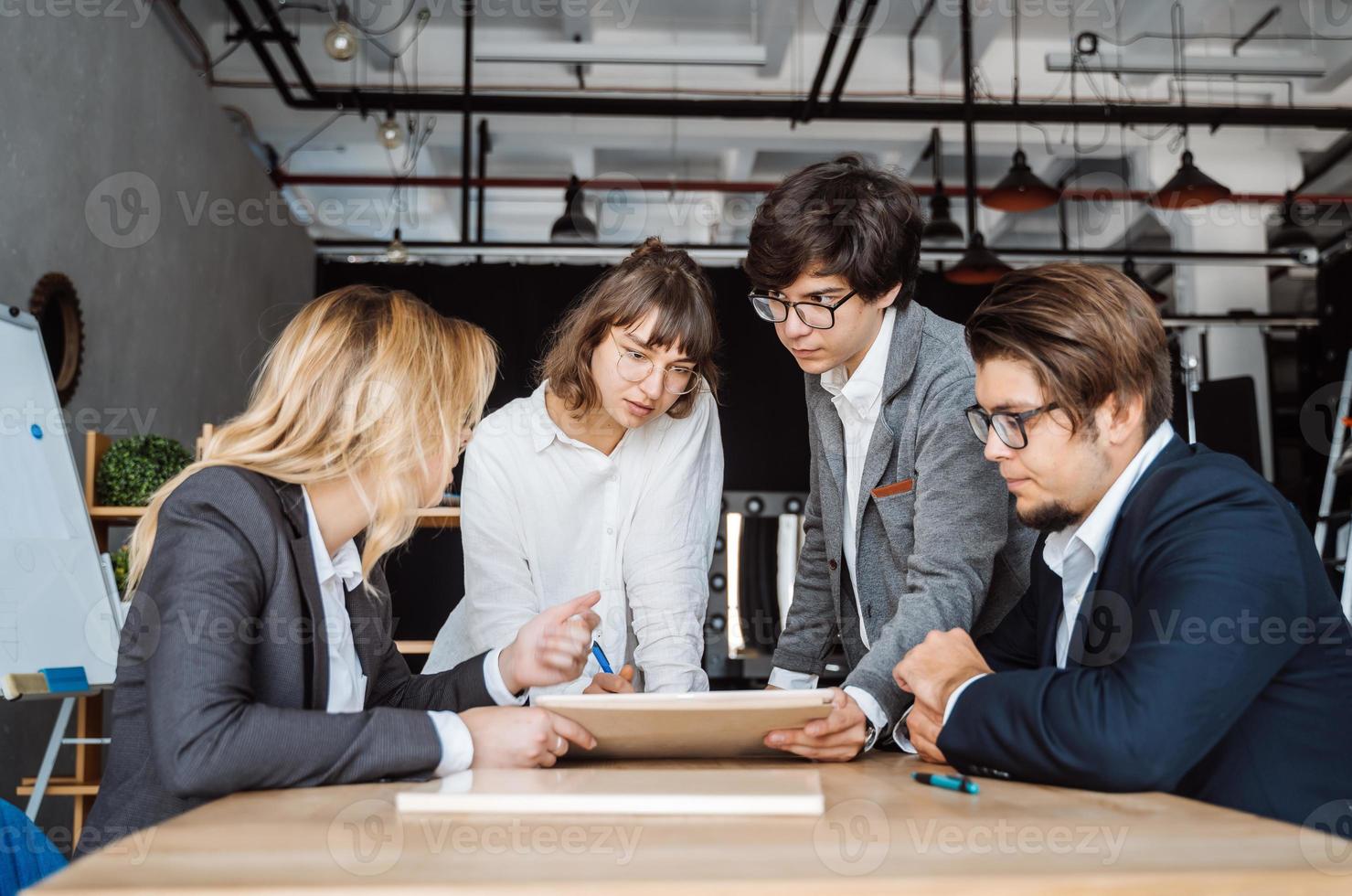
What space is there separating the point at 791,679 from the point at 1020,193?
3.98m

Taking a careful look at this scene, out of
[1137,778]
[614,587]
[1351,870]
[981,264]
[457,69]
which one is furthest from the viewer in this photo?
[457,69]

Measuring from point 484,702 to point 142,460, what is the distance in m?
2.77

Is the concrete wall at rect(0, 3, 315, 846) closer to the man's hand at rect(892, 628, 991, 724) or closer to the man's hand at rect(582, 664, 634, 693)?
the man's hand at rect(582, 664, 634, 693)

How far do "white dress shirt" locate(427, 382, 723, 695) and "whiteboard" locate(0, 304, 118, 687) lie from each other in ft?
4.58

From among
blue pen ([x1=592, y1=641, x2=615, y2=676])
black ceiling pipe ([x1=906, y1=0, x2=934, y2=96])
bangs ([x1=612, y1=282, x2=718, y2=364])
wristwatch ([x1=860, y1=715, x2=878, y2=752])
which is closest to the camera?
wristwatch ([x1=860, y1=715, x2=878, y2=752])

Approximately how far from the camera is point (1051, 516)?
1.38 metres

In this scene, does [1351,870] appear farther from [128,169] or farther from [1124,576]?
[128,169]

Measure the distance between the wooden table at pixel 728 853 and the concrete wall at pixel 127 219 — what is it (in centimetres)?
240

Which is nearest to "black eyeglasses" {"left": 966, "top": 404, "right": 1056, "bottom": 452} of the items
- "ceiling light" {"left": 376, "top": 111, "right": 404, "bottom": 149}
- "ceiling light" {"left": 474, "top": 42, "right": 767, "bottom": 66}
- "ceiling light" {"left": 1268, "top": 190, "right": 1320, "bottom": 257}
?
"ceiling light" {"left": 474, "top": 42, "right": 767, "bottom": 66}

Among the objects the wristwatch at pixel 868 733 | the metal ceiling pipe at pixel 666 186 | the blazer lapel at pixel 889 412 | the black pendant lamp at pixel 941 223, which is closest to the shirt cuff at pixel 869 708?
the wristwatch at pixel 868 733

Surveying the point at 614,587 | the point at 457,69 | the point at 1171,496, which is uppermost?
the point at 457,69

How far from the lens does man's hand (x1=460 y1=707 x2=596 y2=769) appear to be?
3.81 ft

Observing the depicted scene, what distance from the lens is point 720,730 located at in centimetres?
121

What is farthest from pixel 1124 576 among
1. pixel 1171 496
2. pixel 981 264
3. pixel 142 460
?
pixel 981 264
